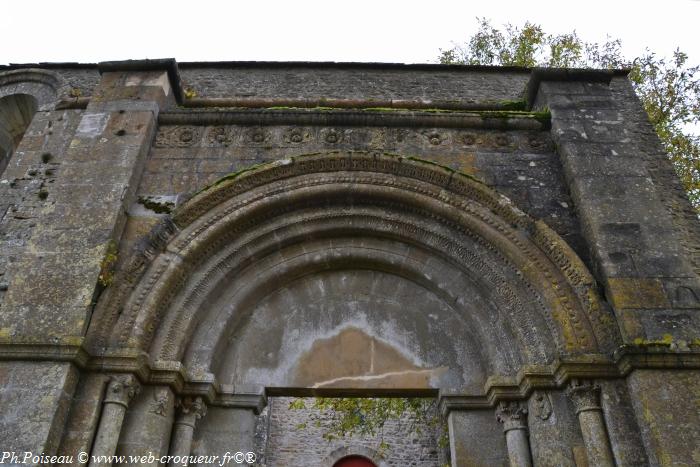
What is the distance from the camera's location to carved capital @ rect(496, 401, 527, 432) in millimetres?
4660

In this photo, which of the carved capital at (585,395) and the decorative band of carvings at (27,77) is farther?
the decorative band of carvings at (27,77)

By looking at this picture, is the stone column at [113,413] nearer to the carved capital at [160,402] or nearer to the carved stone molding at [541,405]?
the carved capital at [160,402]

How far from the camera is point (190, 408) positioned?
15.5 feet

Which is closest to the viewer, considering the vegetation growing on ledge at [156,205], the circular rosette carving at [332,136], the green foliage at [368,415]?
the vegetation growing on ledge at [156,205]

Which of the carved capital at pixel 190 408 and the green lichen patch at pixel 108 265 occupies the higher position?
the green lichen patch at pixel 108 265

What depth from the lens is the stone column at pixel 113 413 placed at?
4.11m

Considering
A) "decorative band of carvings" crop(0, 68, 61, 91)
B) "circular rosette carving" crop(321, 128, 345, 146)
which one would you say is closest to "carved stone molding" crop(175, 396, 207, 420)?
"circular rosette carving" crop(321, 128, 345, 146)

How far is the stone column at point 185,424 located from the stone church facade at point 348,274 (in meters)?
0.02

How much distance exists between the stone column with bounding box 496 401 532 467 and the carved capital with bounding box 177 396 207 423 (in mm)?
2647

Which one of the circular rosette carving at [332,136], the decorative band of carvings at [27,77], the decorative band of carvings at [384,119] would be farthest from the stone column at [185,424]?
the decorative band of carvings at [27,77]

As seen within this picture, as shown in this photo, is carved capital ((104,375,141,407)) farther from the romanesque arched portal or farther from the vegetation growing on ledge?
the vegetation growing on ledge

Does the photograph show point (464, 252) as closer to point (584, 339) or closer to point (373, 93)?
point (584, 339)

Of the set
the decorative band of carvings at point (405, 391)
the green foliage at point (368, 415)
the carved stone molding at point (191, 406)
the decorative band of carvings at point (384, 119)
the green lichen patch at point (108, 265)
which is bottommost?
the carved stone molding at point (191, 406)

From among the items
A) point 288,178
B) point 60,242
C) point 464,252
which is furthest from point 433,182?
point 60,242
